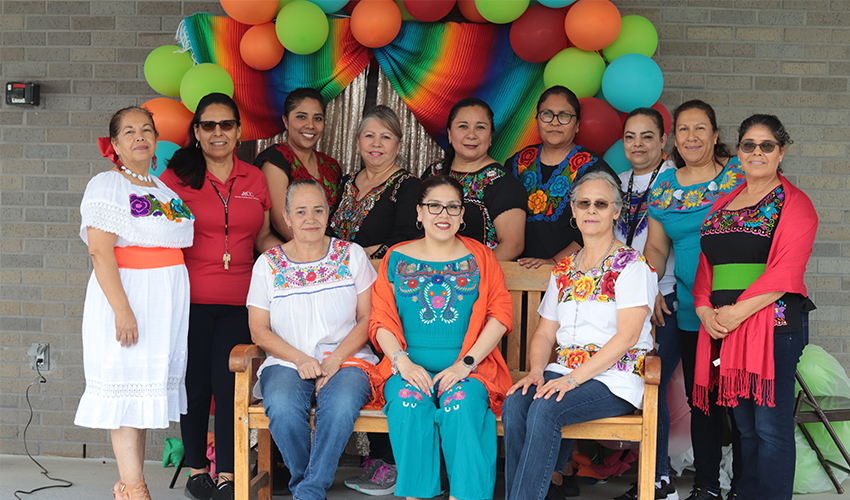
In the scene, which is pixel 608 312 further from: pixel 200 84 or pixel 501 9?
pixel 200 84

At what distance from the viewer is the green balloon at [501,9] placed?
3408mm

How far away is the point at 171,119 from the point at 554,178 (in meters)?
1.87

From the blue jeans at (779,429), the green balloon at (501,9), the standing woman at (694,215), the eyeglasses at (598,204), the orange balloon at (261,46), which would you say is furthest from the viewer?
the orange balloon at (261,46)

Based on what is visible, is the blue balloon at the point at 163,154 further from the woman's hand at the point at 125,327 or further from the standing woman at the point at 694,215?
the standing woman at the point at 694,215

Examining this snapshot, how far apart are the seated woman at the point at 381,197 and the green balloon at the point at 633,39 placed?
1157 millimetres

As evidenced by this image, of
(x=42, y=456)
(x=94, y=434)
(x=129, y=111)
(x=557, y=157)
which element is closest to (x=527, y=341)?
(x=557, y=157)

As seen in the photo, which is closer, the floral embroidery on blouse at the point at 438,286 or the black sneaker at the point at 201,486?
the floral embroidery on blouse at the point at 438,286

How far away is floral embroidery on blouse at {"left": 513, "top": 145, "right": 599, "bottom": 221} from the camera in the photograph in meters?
3.21

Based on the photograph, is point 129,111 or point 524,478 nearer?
point 524,478

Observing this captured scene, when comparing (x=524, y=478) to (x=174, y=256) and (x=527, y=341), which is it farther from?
(x=174, y=256)

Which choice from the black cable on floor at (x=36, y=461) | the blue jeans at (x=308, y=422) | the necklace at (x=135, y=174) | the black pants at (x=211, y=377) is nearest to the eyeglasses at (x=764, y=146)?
the blue jeans at (x=308, y=422)

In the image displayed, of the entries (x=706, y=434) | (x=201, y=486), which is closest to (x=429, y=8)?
(x=706, y=434)

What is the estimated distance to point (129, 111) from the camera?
277 cm

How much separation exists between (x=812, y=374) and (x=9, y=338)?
4385 mm
